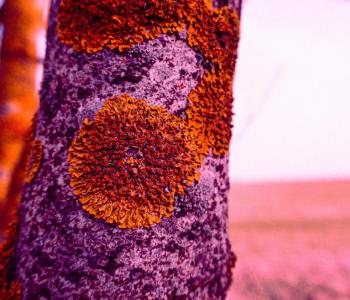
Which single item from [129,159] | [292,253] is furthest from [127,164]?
[292,253]

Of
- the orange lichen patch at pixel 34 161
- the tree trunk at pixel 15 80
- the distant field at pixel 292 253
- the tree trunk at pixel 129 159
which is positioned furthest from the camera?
the distant field at pixel 292 253

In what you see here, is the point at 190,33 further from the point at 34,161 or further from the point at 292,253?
the point at 292,253

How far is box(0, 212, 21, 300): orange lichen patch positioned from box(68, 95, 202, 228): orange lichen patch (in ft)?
1.20

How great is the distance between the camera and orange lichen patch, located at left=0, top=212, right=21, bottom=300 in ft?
3.28

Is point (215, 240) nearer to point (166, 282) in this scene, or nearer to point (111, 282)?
point (166, 282)

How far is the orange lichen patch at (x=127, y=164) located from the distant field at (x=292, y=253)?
2.15 metres

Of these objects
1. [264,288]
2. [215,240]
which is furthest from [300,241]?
[215,240]

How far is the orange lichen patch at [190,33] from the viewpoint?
97 centimetres

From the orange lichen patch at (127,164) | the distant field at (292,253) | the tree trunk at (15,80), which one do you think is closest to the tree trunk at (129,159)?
the orange lichen patch at (127,164)

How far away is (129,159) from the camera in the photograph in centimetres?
93

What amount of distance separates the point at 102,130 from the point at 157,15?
38 centimetres

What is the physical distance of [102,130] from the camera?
940 mm

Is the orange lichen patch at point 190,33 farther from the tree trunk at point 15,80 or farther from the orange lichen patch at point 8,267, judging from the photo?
the tree trunk at point 15,80

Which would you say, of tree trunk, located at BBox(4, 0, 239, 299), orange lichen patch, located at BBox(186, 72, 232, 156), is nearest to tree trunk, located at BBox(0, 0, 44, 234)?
tree trunk, located at BBox(4, 0, 239, 299)
